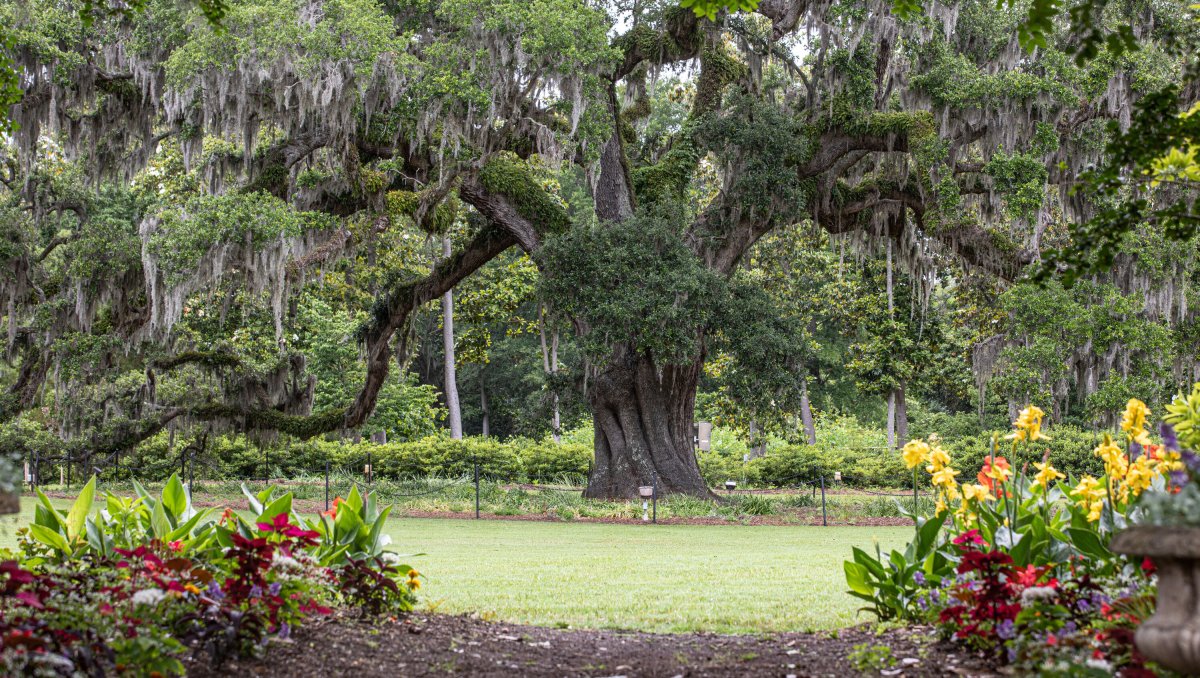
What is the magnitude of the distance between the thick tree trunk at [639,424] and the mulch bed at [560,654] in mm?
→ 13681

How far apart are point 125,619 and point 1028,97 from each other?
16452 mm

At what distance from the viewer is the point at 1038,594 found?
450 centimetres

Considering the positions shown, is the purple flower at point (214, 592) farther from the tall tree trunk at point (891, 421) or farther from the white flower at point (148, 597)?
the tall tree trunk at point (891, 421)

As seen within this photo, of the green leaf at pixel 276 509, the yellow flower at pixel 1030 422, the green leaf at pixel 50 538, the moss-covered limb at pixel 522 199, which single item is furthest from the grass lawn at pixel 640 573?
the moss-covered limb at pixel 522 199

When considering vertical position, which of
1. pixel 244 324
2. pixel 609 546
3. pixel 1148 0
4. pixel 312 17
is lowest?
pixel 609 546

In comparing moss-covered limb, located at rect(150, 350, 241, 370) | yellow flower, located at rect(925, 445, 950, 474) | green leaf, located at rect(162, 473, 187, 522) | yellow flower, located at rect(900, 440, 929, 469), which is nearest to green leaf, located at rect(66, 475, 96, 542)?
green leaf, located at rect(162, 473, 187, 522)

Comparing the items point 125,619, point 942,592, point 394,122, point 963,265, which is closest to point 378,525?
point 125,619

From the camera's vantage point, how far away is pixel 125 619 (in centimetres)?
416

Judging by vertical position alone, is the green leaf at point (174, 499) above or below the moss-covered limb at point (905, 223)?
below

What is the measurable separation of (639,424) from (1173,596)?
1694cm

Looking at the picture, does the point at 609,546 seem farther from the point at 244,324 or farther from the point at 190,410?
the point at 244,324

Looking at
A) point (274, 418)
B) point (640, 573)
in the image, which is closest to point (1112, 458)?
point (640, 573)

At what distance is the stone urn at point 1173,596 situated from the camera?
9.78 ft

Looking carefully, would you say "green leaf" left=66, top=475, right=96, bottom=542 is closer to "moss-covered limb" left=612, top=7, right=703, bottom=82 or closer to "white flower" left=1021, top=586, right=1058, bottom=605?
"white flower" left=1021, top=586, right=1058, bottom=605
